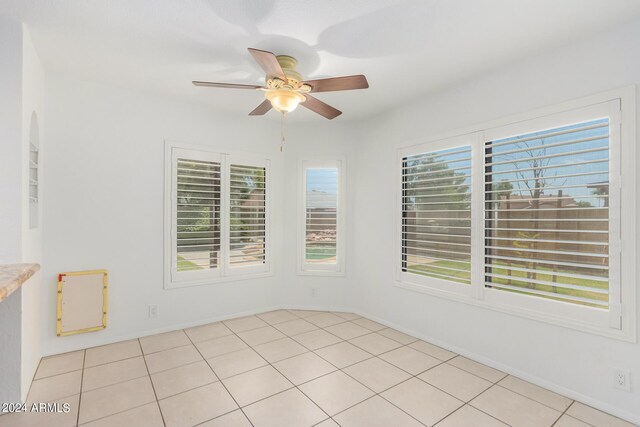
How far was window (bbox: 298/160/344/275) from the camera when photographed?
4473 mm

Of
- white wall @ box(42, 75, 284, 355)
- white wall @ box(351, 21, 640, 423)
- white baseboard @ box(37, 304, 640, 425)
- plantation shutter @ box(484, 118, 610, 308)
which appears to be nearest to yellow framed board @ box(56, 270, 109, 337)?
white wall @ box(42, 75, 284, 355)

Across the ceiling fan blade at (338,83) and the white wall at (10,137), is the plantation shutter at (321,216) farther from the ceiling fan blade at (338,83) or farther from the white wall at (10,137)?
the white wall at (10,137)

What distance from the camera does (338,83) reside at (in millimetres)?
2393

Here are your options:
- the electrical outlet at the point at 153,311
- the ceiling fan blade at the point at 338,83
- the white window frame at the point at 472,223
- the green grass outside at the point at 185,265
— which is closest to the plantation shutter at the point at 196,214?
the green grass outside at the point at 185,265

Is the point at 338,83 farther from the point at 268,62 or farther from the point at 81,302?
the point at 81,302

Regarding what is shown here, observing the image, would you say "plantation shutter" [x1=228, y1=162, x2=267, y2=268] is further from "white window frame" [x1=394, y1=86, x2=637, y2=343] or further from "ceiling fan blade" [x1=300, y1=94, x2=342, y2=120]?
"white window frame" [x1=394, y1=86, x2=637, y2=343]

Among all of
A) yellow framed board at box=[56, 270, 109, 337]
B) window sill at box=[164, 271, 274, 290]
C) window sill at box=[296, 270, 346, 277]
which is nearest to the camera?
yellow framed board at box=[56, 270, 109, 337]

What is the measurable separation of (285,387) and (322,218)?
7.87ft

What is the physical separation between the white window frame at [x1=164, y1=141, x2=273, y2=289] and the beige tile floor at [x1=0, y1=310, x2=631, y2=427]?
67 cm

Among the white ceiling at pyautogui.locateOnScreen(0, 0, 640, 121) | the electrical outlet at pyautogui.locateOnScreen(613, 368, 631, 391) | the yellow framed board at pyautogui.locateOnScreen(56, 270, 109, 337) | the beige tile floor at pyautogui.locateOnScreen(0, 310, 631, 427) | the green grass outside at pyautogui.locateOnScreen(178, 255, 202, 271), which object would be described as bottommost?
the beige tile floor at pyautogui.locateOnScreen(0, 310, 631, 427)

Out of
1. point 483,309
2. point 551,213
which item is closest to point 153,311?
point 483,309

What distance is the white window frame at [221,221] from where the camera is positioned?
3.60 metres

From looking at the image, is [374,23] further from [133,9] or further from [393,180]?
[393,180]

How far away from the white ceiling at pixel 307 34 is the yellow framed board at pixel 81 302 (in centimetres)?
195
